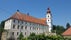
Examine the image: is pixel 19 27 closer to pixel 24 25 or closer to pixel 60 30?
pixel 24 25

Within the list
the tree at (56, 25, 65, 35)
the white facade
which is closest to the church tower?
the tree at (56, 25, 65, 35)

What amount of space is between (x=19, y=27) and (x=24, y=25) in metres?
3.36

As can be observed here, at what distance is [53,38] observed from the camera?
28.8 metres

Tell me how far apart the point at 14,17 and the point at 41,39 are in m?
33.0

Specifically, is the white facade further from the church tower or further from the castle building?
the church tower

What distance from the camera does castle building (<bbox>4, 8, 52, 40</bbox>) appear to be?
190 ft

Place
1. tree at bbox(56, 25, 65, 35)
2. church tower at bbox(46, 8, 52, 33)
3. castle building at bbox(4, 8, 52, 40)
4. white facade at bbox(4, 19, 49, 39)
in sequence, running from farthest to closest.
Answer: church tower at bbox(46, 8, 52, 33) < tree at bbox(56, 25, 65, 35) < castle building at bbox(4, 8, 52, 40) < white facade at bbox(4, 19, 49, 39)

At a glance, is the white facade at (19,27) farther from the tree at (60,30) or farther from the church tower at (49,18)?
the tree at (60,30)

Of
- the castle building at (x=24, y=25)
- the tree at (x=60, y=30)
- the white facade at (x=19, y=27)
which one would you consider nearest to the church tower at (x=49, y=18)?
the castle building at (x=24, y=25)

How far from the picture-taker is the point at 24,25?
6344 cm

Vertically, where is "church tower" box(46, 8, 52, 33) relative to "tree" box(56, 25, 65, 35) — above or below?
above

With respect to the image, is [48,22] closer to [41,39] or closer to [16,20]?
[16,20]

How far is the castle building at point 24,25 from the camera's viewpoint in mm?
57812

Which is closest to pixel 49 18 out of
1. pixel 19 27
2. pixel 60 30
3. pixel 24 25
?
pixel 60 30
